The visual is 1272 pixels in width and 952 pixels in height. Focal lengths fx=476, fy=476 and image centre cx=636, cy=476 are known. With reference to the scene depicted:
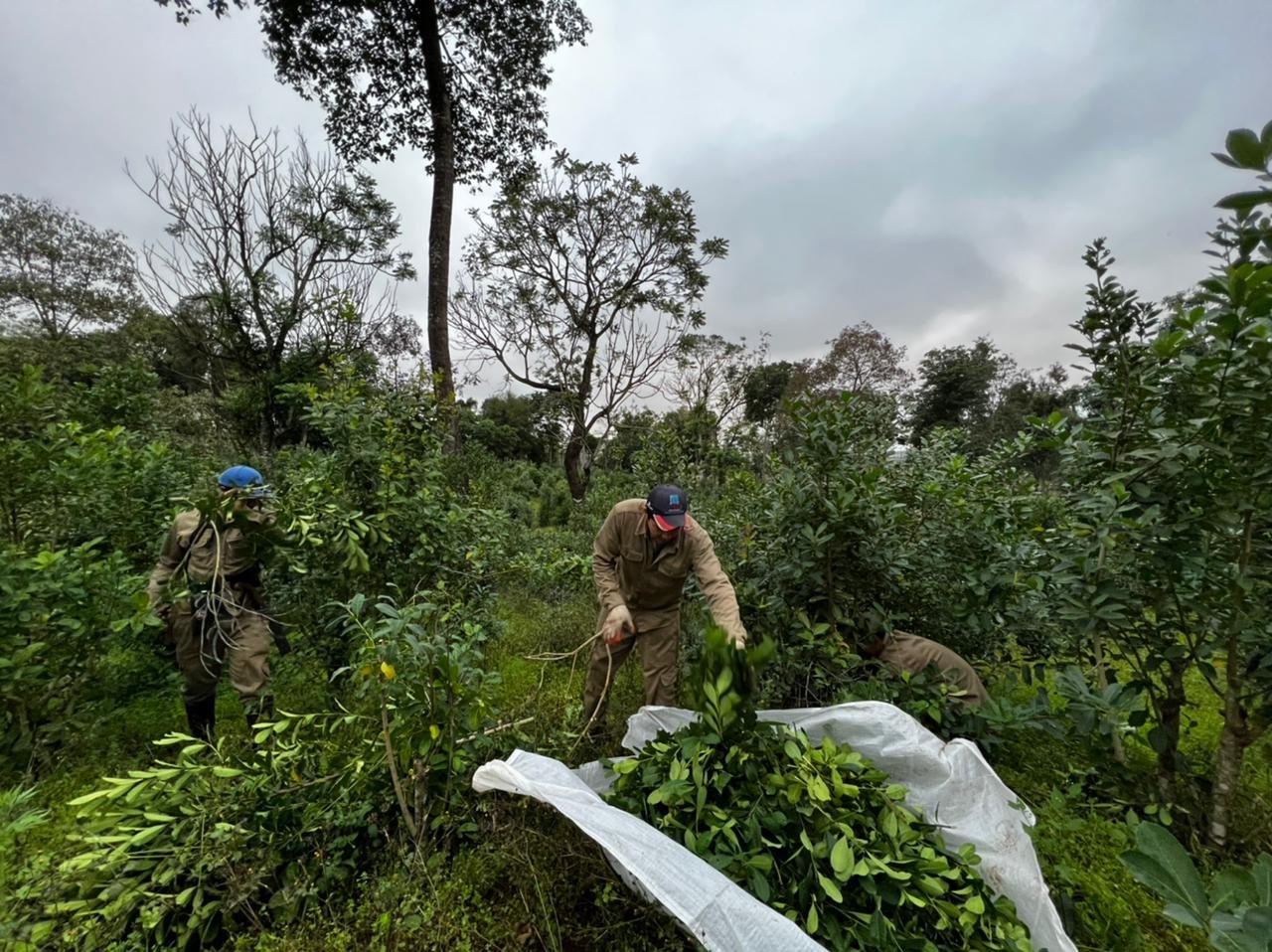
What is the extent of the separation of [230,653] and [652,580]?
2327mm

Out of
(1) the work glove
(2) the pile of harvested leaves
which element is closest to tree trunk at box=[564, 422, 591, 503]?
(1) the work glove

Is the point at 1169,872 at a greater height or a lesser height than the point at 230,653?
greater

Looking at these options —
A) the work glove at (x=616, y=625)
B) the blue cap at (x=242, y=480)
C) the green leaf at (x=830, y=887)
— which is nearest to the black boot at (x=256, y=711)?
the blue cap at (x=242, y=480)

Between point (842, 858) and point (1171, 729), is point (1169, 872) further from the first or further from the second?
point (1171, 729)

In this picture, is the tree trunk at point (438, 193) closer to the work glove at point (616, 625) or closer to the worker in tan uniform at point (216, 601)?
the worker in tan uniform at point (216, 601)

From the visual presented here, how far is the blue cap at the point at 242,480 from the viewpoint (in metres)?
2.40

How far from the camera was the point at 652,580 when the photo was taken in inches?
113

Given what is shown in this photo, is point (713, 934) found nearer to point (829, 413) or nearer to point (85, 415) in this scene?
point (829, 413)

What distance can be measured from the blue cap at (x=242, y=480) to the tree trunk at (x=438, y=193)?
7.56ft

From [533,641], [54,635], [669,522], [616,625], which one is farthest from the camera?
[533,641]

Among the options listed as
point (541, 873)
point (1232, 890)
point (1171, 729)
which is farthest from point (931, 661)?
point (541, 873)

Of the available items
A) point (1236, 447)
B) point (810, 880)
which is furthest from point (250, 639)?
point (1236, 447)

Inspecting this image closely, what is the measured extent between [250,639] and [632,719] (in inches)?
85.0

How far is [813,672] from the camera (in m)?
2.59
